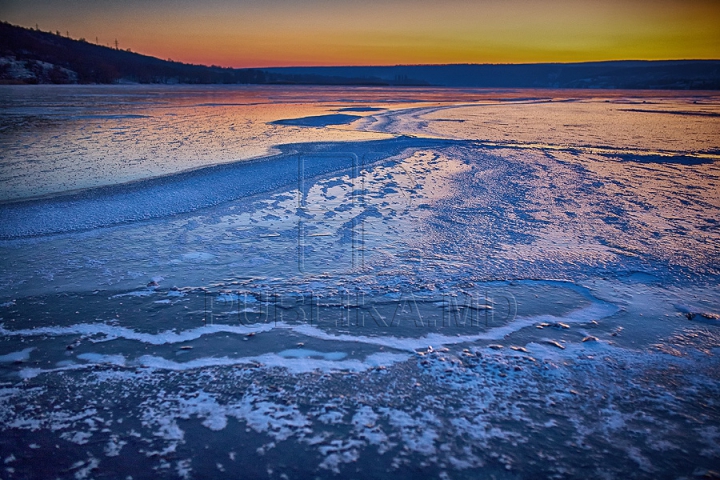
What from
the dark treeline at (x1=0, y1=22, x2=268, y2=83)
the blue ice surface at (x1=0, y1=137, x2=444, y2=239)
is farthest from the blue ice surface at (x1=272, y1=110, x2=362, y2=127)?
the dark treeline at (x1=0, y1=22, x2=268, y2=83)

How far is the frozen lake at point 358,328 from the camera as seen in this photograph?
1724 mm

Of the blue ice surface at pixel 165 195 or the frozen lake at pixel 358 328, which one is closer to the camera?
the frozen lake at pixel 358 328

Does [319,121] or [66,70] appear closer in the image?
[319,121]

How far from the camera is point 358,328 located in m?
2.58

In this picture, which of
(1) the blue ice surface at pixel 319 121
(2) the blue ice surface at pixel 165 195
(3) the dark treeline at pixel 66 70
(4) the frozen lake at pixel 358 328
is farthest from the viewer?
(3) the dark treeline at pixel 66 70

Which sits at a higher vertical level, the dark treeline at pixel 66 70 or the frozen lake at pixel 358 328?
the dark treeline at pixel 66 70

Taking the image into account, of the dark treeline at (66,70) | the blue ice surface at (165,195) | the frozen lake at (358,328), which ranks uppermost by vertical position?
the dark treeline at (66,70)

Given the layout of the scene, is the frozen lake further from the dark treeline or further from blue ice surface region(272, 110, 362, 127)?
the dark treeline

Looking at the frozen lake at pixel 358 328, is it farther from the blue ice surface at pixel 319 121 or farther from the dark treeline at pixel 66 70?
the dark treeline at pixel 66 70

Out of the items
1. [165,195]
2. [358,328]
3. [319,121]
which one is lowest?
[358,328]

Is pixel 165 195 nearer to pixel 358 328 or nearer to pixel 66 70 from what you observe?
pixel 358 328

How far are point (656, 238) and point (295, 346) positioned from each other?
357cm

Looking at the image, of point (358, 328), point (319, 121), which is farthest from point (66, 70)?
point (358, 328)

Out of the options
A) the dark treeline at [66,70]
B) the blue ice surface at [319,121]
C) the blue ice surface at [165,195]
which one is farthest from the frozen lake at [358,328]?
the dark treeline at [66,70]
